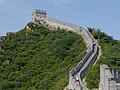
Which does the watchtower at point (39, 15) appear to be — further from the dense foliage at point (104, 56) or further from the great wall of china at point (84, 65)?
the dense foliage at point (104, 56)

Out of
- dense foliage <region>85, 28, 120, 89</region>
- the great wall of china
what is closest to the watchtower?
the great wall of china

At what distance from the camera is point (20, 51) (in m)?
57.2

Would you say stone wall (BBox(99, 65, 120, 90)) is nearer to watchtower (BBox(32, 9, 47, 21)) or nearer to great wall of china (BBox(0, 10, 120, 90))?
great wall of china (BBox(0, 10, 120, 90))

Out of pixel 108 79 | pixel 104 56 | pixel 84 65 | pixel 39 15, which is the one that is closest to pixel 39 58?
pixel 104 56

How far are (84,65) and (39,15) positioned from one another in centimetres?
3175

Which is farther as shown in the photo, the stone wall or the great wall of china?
the great wall of china

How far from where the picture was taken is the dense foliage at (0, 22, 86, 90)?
4509cm

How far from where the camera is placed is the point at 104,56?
147ft

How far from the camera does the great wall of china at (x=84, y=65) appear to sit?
84.1 ft

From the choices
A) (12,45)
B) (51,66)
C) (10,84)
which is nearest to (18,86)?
(10,84)

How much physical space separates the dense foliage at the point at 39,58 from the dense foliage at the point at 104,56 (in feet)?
7.34

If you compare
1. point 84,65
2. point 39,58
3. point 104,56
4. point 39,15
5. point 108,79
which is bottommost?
point 108,79

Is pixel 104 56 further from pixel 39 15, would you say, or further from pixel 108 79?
pixel 39 15

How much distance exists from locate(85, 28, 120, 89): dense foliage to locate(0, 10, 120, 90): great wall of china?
0.78 m
